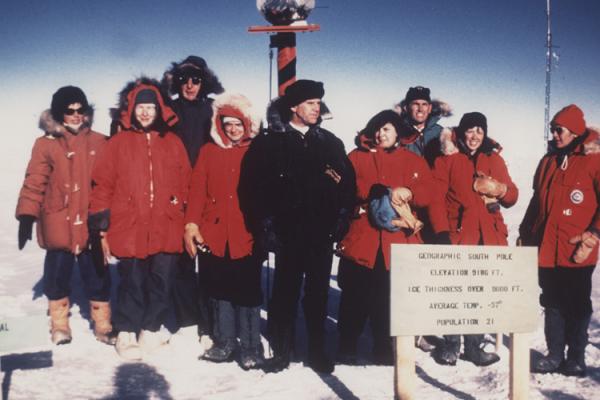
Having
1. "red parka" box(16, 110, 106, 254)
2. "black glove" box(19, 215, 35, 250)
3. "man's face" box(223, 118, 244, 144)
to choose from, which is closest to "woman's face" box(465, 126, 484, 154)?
"man's face" box(223, 118, 244, 144)

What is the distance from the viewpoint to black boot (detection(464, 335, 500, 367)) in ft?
13.4

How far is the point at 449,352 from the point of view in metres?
4.17

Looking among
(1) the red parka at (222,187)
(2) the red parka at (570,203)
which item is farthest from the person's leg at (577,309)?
(1) the red parka at (222,187)

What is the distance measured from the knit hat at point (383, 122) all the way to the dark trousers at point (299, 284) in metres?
0.98

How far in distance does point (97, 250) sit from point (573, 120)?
389cm

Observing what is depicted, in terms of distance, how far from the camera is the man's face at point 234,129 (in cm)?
397

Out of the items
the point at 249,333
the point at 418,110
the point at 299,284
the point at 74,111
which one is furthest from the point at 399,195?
the point at 74,111

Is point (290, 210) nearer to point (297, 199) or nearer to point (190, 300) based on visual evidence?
point (297, 199)

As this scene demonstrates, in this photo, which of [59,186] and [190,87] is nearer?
[59,186]

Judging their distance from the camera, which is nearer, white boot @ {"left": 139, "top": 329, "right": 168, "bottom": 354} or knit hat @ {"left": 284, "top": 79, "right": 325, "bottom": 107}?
knit hat @ {"left": 284, "top": 79, "right": 325, "bottom": 107}

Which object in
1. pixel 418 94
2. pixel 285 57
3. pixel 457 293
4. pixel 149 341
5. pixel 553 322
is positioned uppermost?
pixel 285 57

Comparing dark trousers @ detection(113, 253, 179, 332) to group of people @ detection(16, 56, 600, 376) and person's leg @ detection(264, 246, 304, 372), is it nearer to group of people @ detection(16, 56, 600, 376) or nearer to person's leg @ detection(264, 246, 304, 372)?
group of people @ detection(16, 56, 600, 376)

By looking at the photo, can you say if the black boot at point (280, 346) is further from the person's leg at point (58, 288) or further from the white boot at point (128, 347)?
the person's leg at point (58, 288)

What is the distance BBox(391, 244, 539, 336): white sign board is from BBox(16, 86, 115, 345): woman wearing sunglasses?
2783mm
